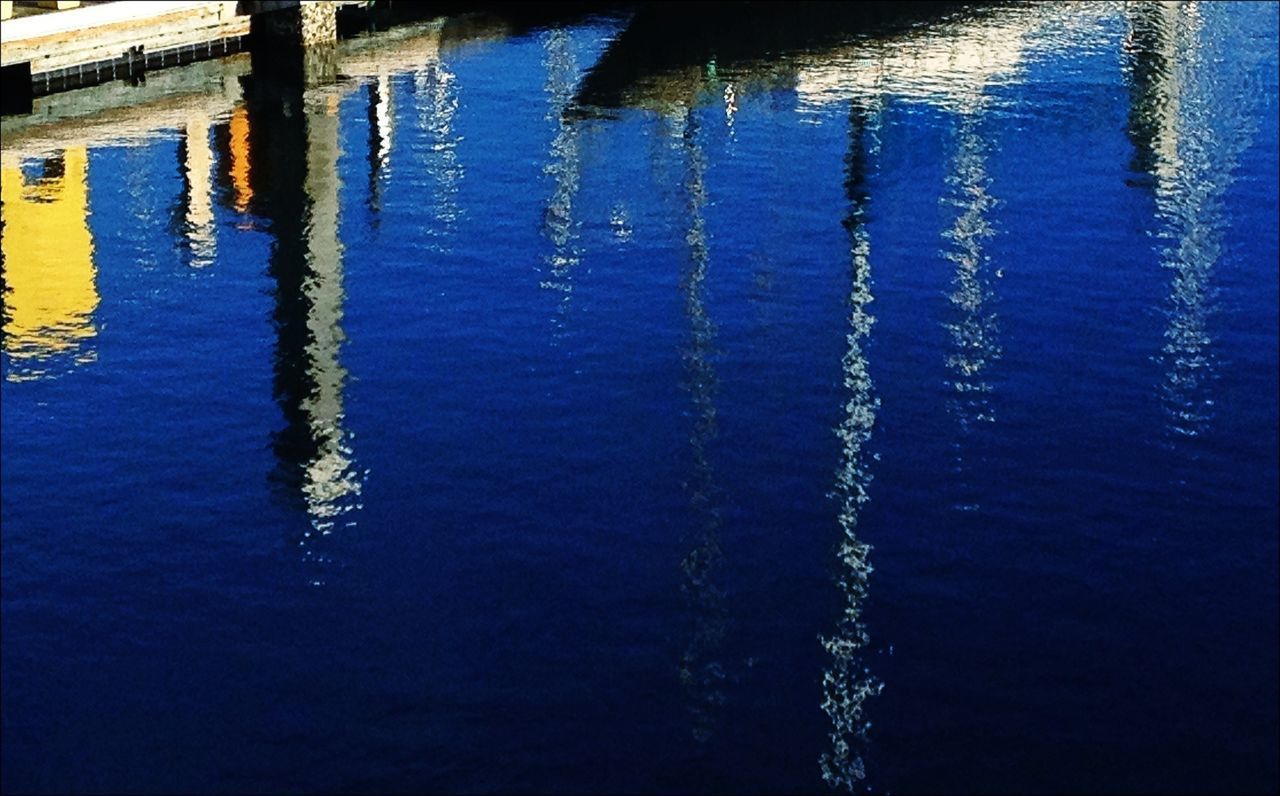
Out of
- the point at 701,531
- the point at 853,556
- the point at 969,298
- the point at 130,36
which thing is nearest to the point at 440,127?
the point at 130,36

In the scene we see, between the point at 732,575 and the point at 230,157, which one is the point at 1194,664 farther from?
the point at 230,157

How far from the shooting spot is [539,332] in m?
59.0

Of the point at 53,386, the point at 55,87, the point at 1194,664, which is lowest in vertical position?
the point at 1194,664

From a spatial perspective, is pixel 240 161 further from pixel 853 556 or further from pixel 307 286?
pixel 853 556

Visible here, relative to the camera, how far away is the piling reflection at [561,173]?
63.7 meters

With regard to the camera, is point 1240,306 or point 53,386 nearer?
point 53,386

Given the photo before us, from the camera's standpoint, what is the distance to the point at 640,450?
51.0 metres

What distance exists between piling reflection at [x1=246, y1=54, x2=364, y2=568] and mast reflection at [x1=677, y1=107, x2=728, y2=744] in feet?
25.4

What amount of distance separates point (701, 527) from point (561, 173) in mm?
31319

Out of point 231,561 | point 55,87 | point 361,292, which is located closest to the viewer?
point 231,561

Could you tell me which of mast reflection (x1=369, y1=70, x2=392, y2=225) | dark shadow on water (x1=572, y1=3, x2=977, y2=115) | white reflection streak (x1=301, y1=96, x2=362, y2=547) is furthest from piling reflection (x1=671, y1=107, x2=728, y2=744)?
dark shadow on water (x1=572, y1=3, x2=977, y2=115)

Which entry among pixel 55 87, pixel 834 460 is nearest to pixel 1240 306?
pixel 834 460

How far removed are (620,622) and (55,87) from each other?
55.3 meters

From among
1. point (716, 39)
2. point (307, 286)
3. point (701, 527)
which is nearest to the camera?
point (701, 527)
